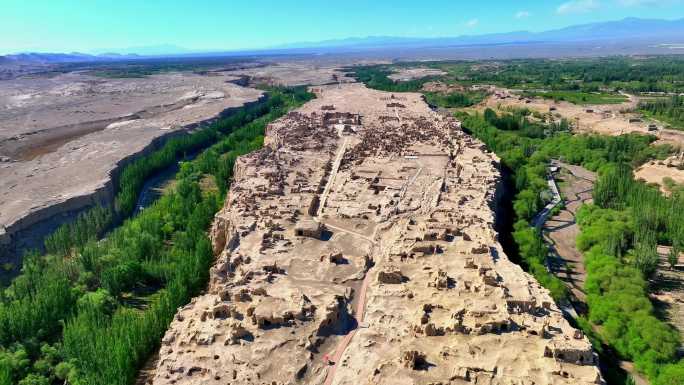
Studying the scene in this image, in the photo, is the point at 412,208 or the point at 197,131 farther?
the point at 197,131

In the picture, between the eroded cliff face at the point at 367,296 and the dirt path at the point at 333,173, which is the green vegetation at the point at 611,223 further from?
the dirt path at the point at 333,173

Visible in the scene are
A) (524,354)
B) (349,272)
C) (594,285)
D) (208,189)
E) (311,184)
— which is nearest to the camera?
(524,354)

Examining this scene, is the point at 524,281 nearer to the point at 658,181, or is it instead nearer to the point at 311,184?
the point at 311,184

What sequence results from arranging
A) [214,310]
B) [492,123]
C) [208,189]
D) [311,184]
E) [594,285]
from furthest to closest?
[492,123] < [208,189] < [311,184] < [594,285] < [214,310]

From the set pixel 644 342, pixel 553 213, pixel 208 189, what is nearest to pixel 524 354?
pixel 644 342

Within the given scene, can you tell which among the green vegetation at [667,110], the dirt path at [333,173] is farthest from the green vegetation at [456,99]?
the dirt path at [333,173]

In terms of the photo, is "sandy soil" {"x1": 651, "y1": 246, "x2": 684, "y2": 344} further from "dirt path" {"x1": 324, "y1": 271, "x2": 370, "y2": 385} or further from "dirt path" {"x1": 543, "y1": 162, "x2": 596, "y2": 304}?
"dirt path" {"x1": 324, "y1": 271, "x2": 370, "y2": 385}

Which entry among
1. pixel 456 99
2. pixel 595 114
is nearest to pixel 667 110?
pixel 595 114
